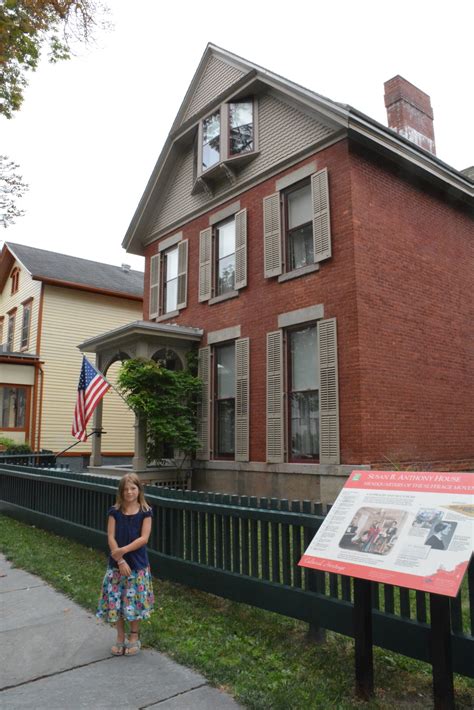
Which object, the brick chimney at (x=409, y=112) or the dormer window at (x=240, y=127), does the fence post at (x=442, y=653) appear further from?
the brick chimney at (x=409, y=112)

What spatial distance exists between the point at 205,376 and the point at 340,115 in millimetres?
6179

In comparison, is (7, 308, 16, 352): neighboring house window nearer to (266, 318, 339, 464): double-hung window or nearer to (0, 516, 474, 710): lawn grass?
(266, 318, 339, 464): double-hung window

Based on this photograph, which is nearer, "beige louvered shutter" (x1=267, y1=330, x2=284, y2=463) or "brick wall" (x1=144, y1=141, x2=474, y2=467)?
"brick wall" (x1=144, y1=141, x2=474, y2=467)

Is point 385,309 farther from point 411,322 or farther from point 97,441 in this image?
point 97,441

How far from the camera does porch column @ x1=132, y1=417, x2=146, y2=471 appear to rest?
11.9 m

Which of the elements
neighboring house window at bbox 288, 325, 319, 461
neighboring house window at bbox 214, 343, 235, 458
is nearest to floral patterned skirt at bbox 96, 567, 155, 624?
neighboring house window at bbox 288, 325, 319, 461

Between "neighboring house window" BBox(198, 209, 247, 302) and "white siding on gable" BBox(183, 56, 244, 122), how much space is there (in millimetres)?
3259

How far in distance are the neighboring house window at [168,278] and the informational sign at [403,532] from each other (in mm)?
11132

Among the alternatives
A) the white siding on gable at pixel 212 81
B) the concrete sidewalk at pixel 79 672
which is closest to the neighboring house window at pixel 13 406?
the white siding on gable at pixel 212 81

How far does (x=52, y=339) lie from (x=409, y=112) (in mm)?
14947

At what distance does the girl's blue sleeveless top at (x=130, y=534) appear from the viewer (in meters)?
4.32

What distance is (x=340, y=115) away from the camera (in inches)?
392

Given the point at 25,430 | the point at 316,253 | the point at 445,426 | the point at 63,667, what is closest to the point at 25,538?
the point at 63,667

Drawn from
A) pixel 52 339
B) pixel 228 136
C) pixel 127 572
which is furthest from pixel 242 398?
pixel 52 339
